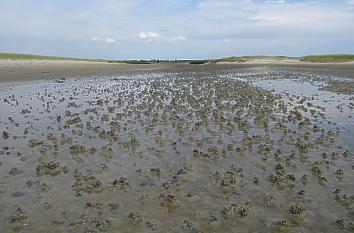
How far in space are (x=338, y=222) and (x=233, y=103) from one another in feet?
57.7

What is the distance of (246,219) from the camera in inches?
324

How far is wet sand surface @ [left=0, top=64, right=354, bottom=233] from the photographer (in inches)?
326

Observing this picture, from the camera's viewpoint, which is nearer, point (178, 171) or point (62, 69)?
point (178, 171)

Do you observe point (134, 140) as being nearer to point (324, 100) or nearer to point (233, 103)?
point (233, 103)

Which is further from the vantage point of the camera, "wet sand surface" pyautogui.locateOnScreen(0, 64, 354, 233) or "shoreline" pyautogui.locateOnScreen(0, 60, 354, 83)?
"shoreline" pyautogui.locateOnScreen(0, 60, 354, 83)

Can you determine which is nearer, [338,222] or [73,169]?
[338,222]

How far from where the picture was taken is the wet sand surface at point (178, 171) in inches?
326

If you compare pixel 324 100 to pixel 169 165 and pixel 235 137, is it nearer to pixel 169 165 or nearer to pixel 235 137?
pixel 235 137

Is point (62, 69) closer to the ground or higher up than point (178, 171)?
higher up

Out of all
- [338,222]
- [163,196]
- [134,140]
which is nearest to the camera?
[338,222]

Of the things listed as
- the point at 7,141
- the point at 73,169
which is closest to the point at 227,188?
the point at 73,169

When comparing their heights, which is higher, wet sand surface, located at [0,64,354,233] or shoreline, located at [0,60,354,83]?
shoreline, located at [0,60,354,83]

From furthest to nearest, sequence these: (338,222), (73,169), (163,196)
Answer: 1. (73,169)
2. (163,196)
3. (338,222)

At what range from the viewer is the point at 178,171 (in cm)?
1131
